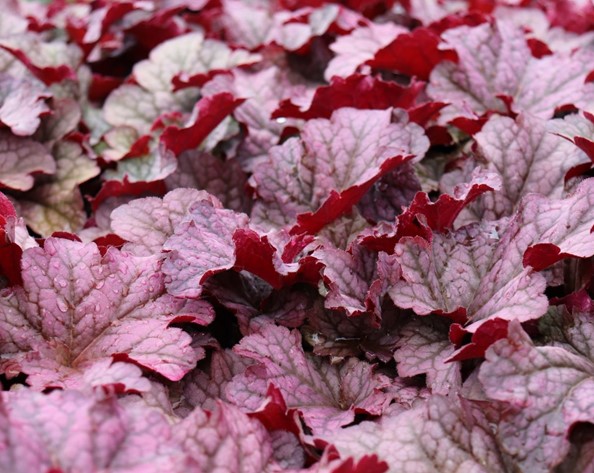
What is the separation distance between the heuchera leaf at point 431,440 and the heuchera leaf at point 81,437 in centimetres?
28

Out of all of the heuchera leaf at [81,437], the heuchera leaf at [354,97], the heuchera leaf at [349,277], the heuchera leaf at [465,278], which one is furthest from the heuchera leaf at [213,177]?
the heuchera leaf at [81,437]

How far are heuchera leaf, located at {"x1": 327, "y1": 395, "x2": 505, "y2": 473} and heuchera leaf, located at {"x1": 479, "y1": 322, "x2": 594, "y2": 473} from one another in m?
0.04

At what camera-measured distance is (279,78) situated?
2.13 m

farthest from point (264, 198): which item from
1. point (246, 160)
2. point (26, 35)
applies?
point (26, 35)

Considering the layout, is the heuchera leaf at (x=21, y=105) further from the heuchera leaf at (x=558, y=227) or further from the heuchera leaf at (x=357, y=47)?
the heuchera leaf at (x=558, y=227)

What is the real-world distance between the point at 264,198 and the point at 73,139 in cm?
60

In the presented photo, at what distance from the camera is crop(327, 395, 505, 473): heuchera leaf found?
1.17 meters

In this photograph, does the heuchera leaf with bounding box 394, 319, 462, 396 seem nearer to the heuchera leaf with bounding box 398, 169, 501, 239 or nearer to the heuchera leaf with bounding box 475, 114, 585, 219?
the heuchera leaf with bounding box 398, 169, 501, 239

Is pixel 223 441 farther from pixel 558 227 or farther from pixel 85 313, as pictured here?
pixel 558 227

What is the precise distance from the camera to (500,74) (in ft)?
6.50

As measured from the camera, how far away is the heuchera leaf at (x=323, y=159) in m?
1.68

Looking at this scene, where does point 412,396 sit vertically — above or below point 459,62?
below

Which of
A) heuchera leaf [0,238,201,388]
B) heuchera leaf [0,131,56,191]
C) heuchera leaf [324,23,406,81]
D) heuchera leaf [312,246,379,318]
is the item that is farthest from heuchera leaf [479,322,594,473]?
heuchera leaf [0,131,56,191]

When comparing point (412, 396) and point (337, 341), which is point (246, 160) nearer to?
point (337, 341)
